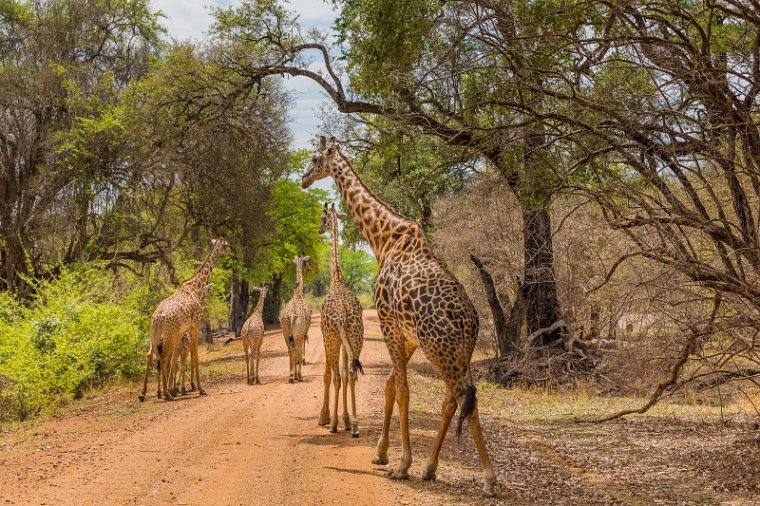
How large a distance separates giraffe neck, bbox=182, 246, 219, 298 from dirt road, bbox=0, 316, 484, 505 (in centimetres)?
261

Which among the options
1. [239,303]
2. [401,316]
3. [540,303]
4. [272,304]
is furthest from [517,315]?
[272,304]

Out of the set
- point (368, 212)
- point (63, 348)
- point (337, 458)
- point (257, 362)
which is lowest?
point (337, 458)

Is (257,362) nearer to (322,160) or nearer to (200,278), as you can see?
(200,278)

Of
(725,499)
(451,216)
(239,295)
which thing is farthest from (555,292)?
(239,295)

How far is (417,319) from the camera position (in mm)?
8195

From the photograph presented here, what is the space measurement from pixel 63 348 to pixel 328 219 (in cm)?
678

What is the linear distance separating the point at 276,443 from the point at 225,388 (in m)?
7.86

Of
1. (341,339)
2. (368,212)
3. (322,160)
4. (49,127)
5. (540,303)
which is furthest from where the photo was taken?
(49,127)

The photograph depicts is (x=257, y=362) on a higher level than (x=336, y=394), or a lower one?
higher

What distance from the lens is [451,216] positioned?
2259 centimetres

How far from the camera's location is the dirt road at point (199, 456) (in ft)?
25.1

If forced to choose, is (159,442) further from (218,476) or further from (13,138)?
(13,138)

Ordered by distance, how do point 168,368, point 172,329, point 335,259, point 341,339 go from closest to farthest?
point 341,339, point 335,259, point 172,329, point 168,368

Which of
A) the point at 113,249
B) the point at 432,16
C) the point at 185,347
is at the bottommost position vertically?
the point at 185,347
